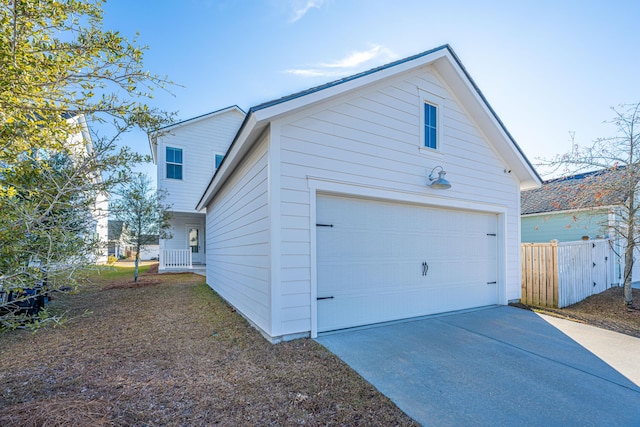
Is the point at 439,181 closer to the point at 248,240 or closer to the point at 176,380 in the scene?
the point at 248,240

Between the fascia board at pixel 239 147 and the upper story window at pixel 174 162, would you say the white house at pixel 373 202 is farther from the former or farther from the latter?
the upper story window at pixel 174 162

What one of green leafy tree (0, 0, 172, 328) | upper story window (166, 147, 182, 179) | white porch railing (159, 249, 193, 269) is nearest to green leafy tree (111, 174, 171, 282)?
upper story window (166, 147, 182, 179)

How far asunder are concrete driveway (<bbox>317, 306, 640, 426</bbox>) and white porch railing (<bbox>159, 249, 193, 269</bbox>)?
1191 centimetres

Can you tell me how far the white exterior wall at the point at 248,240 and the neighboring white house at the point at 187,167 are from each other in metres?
6.28

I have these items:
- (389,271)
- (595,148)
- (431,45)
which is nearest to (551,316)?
(389,271)

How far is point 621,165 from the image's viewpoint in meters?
6.55

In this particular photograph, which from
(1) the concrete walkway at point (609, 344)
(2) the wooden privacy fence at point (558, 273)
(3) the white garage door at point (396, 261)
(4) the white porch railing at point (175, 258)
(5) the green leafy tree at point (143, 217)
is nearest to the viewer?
(1) the concrete walkway at point (609, 344)

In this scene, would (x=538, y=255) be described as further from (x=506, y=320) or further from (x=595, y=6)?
(x=595, y=6)

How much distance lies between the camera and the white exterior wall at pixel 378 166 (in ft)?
13.8

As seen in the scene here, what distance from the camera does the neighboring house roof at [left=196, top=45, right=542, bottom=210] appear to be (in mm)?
4145

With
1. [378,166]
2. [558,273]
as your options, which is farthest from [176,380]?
[558,273]

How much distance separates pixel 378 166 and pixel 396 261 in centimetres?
176

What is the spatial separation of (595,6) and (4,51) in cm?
897

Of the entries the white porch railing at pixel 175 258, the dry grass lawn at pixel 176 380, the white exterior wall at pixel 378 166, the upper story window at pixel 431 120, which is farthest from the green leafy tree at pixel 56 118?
the white porch railing at pixel 175 258
